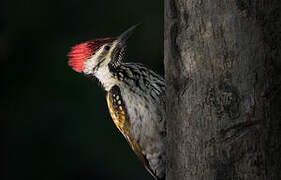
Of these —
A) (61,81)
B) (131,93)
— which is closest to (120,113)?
(131,93)

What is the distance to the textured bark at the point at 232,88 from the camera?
1350 millimetres

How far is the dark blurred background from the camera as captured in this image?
5.59m

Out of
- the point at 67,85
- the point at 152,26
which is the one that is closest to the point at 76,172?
the point at 67,85

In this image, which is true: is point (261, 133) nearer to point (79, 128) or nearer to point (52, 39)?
point (79, 128)

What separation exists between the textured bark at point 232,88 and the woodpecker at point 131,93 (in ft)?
3.03

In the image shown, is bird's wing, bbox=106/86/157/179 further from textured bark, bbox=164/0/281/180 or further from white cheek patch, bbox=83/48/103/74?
textured bark, bbox=164/0/281/180

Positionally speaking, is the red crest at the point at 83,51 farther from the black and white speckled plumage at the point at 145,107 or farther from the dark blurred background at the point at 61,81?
the dark blurred background at the point at 61,81

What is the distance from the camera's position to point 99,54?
2660mm

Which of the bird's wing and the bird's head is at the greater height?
the bird's head

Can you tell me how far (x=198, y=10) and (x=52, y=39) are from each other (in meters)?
4.83

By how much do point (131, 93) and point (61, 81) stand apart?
11.0 ft

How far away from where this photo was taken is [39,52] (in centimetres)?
591

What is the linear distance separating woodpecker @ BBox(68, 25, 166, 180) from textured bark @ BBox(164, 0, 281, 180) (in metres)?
0.92

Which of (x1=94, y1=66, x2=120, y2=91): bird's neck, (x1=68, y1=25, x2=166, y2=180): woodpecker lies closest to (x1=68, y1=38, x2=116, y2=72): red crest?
(x1=68, y1=25, x2=166, y2=180): woodpecker
